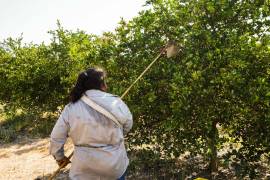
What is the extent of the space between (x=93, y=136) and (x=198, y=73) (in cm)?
287

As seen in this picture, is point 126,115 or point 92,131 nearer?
point 92,131

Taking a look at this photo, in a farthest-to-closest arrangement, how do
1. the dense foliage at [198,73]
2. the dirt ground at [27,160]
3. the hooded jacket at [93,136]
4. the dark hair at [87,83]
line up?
the dirt ground at [27,160] → the dense foliage at [198,73] → the dark hair at [87,83] → the hooded jacket at [93,136]

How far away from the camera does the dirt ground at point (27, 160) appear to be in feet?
32.2

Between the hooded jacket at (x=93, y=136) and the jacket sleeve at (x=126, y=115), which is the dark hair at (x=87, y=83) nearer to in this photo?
the hooded jacket at (x=93, y=136)

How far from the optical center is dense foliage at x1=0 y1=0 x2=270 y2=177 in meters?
6.74

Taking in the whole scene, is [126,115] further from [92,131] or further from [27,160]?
[27,160]

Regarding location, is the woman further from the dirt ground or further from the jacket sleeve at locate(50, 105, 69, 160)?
the dirt ground

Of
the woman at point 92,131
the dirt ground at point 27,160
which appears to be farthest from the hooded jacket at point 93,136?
the dirt ground at point 27,160

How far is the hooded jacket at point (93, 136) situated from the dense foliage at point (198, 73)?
2.57m

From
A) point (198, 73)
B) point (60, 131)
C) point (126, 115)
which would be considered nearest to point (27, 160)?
point (198, 73)

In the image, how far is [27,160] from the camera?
1116 centimetres

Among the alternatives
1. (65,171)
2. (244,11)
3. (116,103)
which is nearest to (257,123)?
(244,11)

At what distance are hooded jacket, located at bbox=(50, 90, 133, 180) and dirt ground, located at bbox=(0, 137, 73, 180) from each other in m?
4.91

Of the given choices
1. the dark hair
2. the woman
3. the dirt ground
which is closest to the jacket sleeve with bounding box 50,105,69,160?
the woman
